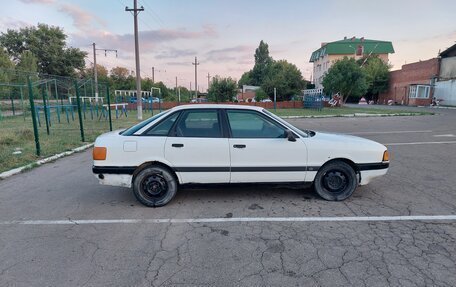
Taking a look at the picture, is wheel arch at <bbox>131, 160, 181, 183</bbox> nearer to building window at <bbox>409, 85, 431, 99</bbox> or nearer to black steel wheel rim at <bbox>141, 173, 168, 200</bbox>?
black steel wheel rim at <bbox>141, 173, 168, 200</bbox>

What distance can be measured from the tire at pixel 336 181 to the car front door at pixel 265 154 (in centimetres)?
32

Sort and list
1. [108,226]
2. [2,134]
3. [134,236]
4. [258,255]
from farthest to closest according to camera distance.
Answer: [2,134] → [108,226] → [134,236] → [258,255]

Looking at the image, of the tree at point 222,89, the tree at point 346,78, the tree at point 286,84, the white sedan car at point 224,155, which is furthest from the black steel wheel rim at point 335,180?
the tree at point 286,84

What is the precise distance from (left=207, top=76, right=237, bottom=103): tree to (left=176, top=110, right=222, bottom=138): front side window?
102 ft

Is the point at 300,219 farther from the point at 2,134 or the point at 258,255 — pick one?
the point at 2,134

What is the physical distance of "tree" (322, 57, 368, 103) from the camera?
34.5 metres

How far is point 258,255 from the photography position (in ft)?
9.30

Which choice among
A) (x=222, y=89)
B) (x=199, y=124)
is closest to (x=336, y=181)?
(x=199, y=124)

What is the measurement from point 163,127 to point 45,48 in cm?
5021

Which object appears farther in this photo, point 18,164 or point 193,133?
point 18,164

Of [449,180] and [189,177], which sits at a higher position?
[189,177]

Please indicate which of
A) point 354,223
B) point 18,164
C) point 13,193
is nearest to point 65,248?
point 13,193

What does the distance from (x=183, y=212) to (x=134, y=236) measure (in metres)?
0.82

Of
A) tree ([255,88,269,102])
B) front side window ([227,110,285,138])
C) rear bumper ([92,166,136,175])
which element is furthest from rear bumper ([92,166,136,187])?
tree ([255,88,269,102])
